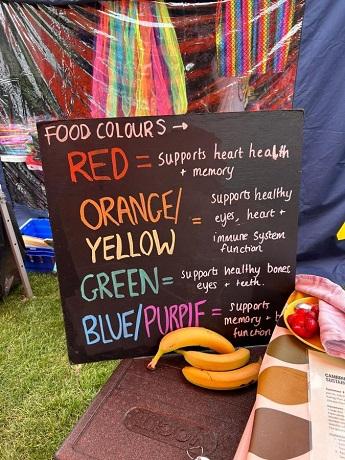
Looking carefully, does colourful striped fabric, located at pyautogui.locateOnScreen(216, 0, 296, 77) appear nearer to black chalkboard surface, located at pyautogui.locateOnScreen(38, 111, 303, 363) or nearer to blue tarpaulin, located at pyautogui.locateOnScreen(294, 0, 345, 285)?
blue tarpaulin, located at pyautogui.locateOnScreen(294, 0, 345, 285)

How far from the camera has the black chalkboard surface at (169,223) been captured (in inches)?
44.7

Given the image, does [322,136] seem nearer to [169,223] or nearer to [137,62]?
[137,62]

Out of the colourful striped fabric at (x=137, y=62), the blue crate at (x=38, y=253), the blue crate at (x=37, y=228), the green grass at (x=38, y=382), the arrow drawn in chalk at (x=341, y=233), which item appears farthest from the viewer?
the blue crate at (x=37, y=228)

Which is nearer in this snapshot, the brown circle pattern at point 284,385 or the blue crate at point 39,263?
the brown circle pattern at point 284,385

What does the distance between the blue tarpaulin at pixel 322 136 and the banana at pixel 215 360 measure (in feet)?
7.11

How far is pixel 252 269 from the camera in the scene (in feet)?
4.14

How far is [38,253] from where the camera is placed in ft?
11.6

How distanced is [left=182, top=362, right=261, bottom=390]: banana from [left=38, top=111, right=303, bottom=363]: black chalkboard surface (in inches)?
5.3

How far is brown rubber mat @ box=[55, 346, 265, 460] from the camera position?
1.01 meters

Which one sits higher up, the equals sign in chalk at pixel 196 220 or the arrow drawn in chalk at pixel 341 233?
the equals sign in chalk at pixel 196 220

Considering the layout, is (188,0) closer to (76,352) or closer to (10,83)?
(10,83)

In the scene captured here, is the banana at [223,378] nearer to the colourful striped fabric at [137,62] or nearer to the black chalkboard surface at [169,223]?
the black chalkboard surface at [169,223]

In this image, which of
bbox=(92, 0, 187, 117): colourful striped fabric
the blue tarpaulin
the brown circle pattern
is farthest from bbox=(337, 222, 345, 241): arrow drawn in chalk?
the brown circle pattern

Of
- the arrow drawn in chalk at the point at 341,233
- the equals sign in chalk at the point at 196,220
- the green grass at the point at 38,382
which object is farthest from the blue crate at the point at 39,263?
A: the equals sign in chalk at the point at 196,220
